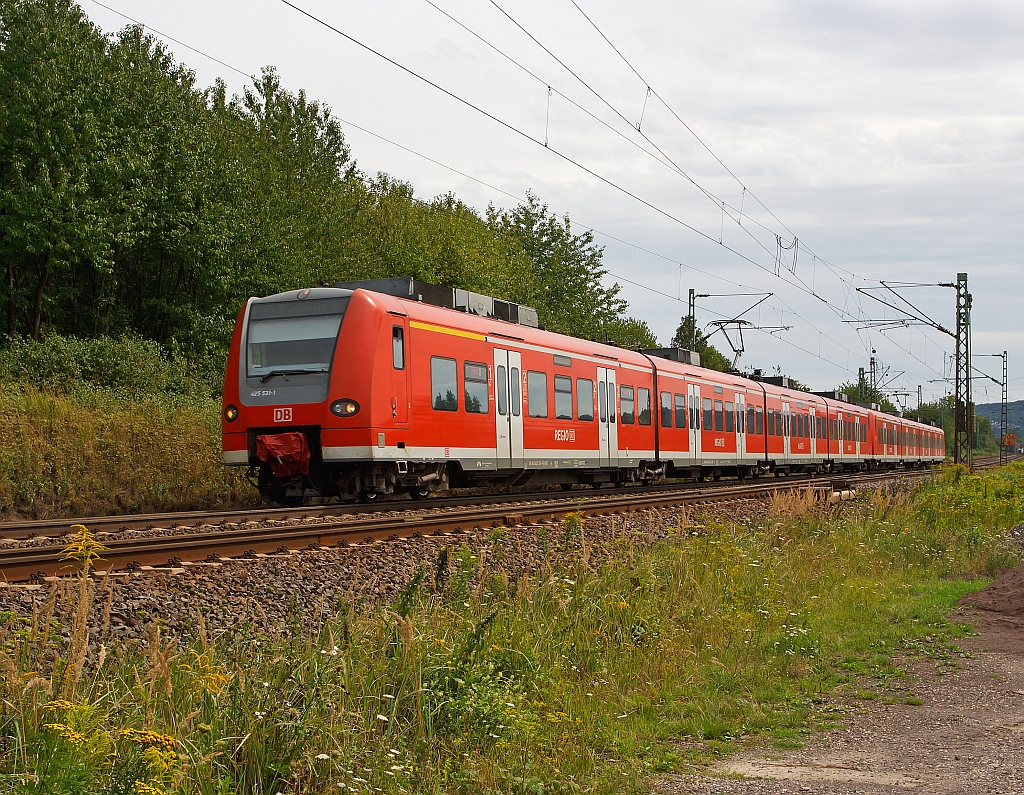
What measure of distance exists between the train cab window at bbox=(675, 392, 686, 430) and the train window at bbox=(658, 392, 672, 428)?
1.86 ft

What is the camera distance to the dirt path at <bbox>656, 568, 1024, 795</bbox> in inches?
187

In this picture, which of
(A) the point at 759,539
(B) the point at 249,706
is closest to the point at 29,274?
(A) the point at 759,539

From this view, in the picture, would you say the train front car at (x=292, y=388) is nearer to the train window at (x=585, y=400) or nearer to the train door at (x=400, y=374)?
the train door at (x=400, y=374)

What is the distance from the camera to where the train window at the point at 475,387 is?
656 inches

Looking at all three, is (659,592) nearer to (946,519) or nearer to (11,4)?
(946,519)

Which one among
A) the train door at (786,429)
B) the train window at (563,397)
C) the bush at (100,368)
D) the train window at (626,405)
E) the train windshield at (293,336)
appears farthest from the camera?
the train door at (786,429)

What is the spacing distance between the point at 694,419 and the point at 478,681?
75.0 feet

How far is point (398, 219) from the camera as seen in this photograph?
46.1 meters

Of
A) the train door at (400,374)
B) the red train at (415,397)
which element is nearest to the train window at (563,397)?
the red train at (415,397)

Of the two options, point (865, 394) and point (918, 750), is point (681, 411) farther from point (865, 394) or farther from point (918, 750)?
point (865, 394)

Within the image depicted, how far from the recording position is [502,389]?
17.8m

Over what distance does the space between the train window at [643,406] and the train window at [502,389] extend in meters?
6.70

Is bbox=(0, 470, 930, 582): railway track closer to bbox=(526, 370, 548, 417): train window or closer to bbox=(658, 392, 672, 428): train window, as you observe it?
bbox=(526, 370, 548, 417): train window

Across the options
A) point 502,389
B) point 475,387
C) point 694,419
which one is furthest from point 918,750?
point 694,419
